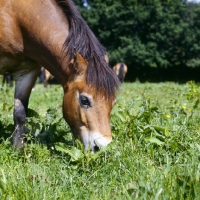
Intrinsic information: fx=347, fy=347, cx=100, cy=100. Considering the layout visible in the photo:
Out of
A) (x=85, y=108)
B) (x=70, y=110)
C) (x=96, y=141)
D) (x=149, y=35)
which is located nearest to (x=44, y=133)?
(x=70, y=110)

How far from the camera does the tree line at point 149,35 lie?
3133 cm

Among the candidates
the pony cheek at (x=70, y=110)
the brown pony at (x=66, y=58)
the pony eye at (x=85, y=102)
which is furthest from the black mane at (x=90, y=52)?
the pony cheek at (x=70, y=110)

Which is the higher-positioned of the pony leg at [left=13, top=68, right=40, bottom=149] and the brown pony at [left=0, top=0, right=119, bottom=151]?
the brown pony at [left=0, top=0, right=119, bottom=151]

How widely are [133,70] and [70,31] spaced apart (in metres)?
30.1

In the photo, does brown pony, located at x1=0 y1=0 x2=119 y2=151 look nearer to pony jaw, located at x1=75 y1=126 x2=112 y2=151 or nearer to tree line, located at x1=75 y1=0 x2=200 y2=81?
pony jaw, located at x1=75 y1=126 x2=112 y2=151

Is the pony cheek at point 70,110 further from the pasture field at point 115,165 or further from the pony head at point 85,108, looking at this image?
the pasture field at point 115,165

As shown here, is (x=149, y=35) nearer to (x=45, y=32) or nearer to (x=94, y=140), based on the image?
(x=45, y=32)

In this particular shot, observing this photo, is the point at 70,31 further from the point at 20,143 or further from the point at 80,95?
the point at 20,143

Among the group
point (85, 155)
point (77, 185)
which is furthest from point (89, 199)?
point (85, 155)

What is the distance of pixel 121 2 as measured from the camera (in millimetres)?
33062

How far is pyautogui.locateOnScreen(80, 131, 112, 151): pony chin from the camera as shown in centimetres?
266

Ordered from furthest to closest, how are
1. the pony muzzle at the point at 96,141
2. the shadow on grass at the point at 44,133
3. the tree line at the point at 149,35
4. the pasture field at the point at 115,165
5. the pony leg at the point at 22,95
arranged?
the tree line at the point at 149,35, the pony leg at the point at 22,95, the shadow on grass at the point at 44,133, the pony muzzle at the point at 96,141, the pasture field at the point at 115,165

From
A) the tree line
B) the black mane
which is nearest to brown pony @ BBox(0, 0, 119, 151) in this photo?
the black mane

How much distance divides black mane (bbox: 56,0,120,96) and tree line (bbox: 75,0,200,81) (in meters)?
27.9
